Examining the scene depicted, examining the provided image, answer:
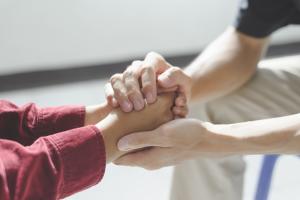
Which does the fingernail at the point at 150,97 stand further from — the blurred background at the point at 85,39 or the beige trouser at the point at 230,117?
the blurred background at the point at 85,39

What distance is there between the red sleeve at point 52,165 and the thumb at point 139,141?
88 millimetres

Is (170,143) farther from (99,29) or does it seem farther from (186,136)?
(99,29)

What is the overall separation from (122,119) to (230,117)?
333 millimetres

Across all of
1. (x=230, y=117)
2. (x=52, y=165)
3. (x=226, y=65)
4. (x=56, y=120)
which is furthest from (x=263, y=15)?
(x=52, y=165)

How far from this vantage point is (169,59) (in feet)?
7.86

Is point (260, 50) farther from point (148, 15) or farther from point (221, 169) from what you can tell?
point (148, 15)

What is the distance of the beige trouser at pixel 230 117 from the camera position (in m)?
1.15

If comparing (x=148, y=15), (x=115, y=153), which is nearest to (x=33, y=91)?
(x=148, y=15)

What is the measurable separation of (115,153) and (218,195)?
0.36 meters

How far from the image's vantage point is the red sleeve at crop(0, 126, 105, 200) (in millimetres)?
734

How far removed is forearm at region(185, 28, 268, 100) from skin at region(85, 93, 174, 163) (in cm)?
18

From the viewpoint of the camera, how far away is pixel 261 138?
0.95m

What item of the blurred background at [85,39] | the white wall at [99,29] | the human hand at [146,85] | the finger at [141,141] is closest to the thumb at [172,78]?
the human hand at [146,85]

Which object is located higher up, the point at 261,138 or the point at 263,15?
the point at 263,15
